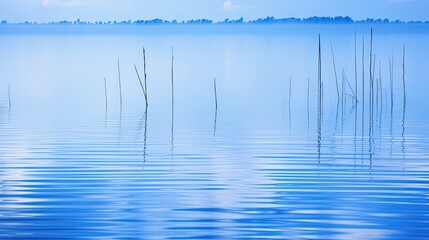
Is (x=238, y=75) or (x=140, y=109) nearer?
(x=140, y=109)

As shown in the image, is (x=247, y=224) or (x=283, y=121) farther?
(x=283, y=121)

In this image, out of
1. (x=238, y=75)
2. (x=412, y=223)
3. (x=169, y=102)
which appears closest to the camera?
(x=412, y=223)

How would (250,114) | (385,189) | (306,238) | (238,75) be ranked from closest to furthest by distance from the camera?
1. (306,238)
2. (385,189)
3. (250,114)
4. (238,75)

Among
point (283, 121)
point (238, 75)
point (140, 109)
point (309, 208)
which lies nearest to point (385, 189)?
point (309, 208)

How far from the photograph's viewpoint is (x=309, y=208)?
6688mm

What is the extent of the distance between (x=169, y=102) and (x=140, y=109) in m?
1.67

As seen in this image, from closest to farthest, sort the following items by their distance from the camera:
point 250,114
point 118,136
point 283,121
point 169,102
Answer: point 118,136, point 283,121, point 250,114, point 169,102

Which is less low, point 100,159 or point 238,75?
point 238,75

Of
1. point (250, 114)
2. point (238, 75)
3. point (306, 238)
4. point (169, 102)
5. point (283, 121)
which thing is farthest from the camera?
point (238, 75)

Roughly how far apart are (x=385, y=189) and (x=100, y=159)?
3.31 m

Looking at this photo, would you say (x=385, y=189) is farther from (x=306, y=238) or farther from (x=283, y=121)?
(x=283, y=121)

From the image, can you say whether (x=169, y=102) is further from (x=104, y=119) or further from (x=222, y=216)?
(x=222, y=216)

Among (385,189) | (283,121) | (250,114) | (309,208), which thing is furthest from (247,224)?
(250,114)

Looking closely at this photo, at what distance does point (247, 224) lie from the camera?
610 centimetres
